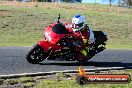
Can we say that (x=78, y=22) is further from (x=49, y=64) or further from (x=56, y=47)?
(x=49, y=64)

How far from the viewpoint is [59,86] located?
788 cm

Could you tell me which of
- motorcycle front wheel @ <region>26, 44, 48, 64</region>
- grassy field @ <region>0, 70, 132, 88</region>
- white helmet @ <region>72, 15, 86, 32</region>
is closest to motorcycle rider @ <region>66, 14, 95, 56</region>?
white helmet @ <region>72, 15, 86, 32</region>

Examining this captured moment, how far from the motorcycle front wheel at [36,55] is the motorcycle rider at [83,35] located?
40.6 inches

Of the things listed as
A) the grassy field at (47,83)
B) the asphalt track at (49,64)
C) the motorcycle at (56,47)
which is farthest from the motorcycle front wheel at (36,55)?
the grassy field at (47,83)

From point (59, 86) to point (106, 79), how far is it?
3554 millimetres

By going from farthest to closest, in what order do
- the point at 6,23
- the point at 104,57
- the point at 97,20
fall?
the point at 97,20, the point at 6,23, the point at 104,57

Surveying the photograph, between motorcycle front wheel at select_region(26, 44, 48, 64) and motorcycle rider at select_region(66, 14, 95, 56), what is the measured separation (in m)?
1.03

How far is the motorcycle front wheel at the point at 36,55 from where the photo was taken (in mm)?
11617

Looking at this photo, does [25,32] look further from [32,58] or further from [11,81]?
[11,81]

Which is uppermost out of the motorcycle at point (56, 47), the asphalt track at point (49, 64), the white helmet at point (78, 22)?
the white helmet at point (78, 22)

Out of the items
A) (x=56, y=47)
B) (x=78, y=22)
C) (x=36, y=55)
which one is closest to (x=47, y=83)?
(x=36, y=55)

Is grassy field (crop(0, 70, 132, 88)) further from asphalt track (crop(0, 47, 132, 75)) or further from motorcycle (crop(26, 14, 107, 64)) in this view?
motorcycle (crop(26, 14, 107, 64))

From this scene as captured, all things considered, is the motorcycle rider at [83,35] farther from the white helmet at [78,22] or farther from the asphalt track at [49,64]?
the asphalt track at [49,64]

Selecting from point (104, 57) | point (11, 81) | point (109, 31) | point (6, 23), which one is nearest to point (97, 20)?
point (109, 31)
